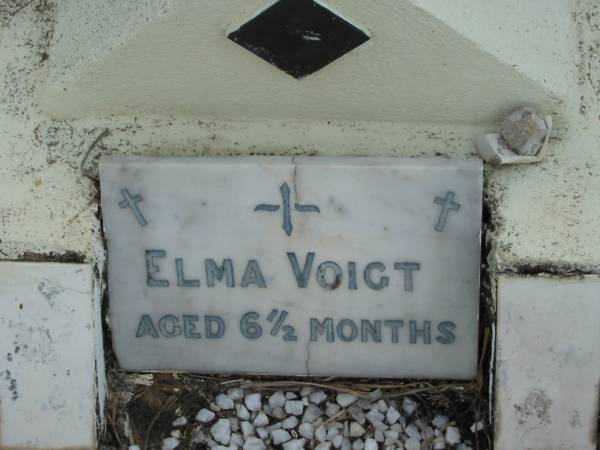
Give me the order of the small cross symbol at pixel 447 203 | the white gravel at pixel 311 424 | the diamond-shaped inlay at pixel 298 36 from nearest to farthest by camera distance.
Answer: the diamond-shaped inlay at pixel 298 36 < the small cross symbol at pixel 447 203 < the white gravel at pixel 311 424

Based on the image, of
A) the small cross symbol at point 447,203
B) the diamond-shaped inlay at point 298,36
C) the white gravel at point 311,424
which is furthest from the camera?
the white gravel at point 311,424

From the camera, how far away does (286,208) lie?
82.5 inches

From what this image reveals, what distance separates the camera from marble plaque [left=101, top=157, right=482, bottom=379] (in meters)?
2.08

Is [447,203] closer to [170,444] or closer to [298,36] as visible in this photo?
[298,36]

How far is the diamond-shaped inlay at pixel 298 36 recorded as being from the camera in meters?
1.95

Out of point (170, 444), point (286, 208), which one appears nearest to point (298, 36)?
point (286, 208)

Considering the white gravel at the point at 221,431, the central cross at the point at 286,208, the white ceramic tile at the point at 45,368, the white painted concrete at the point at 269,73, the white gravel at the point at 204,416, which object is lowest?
the white gravel at the point at 221,431

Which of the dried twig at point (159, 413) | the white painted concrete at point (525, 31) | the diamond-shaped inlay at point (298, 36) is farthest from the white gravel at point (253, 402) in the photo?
the white painted concrete at point (525, 31)

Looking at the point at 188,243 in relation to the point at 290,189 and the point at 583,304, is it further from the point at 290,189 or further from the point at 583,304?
the point at 583,304

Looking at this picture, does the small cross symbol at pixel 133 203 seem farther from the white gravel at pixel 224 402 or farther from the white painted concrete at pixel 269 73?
the white gravel at pixel 224 402

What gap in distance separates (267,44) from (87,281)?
2.18 feet

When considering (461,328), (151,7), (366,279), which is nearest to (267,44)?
(151,7)

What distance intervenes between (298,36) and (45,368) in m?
0.93

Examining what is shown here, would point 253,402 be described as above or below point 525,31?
below
